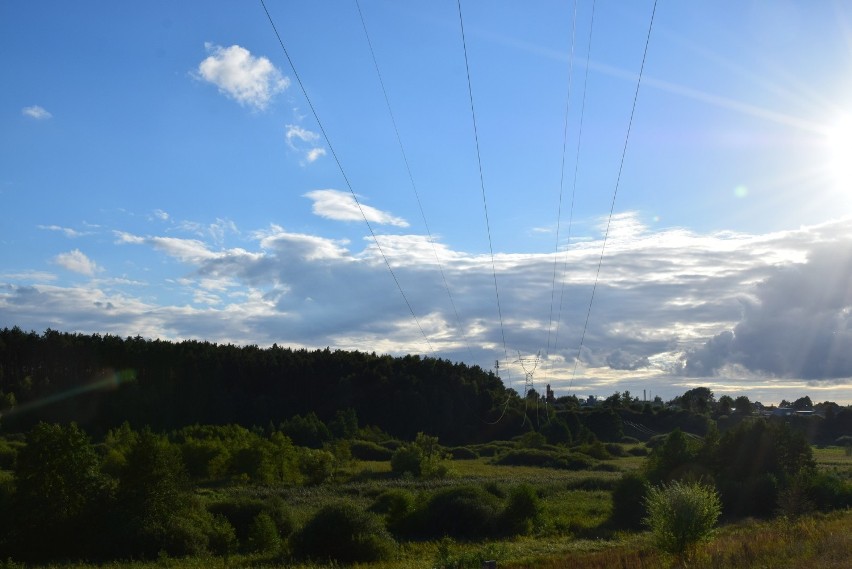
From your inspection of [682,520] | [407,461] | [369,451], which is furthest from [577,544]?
[369,451]

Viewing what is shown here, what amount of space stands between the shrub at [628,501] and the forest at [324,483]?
0.44 ft

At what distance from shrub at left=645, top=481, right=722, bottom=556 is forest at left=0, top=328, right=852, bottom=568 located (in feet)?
0.28

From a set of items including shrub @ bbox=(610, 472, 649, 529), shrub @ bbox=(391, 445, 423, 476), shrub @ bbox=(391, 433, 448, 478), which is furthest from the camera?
shrub @ bbox=(391, 445, 423, 476)

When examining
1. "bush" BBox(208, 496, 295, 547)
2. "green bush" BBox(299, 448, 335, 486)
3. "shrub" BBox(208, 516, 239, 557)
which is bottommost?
"shrub" BBox(208, 516, 239, 557)

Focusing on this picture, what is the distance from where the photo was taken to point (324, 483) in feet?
227

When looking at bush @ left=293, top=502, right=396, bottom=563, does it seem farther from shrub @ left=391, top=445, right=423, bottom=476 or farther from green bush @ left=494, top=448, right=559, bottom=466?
green bush @ left=494, top=448, right=559, bottom=466

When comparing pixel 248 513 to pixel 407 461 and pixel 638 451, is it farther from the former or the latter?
pixel 638 451

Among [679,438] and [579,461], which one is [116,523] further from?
[579,461]

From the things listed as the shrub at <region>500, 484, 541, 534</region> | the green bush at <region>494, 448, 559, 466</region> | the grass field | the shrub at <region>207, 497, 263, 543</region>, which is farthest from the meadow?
the green bush at <region>494, 448, 559, 466</region>

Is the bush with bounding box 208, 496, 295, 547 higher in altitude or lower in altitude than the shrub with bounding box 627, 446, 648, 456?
lower

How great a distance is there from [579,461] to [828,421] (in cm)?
8296

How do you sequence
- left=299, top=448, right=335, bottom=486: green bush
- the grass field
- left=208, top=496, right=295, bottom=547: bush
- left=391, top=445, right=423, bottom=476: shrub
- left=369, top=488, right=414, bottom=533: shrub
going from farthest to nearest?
1. left=391, top=445, right=423, bottom=476: shrub
2. left=299, top=448, right=335, bottom=486: green bush
3. left=369, top=488, right=414, bottom=533: shrub
4. left=208, top=496, right=295, bottom=547: bush
5. the grass field

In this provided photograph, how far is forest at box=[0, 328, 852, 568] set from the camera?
35688 mm

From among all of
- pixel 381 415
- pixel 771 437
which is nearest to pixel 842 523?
pixel 771 437
